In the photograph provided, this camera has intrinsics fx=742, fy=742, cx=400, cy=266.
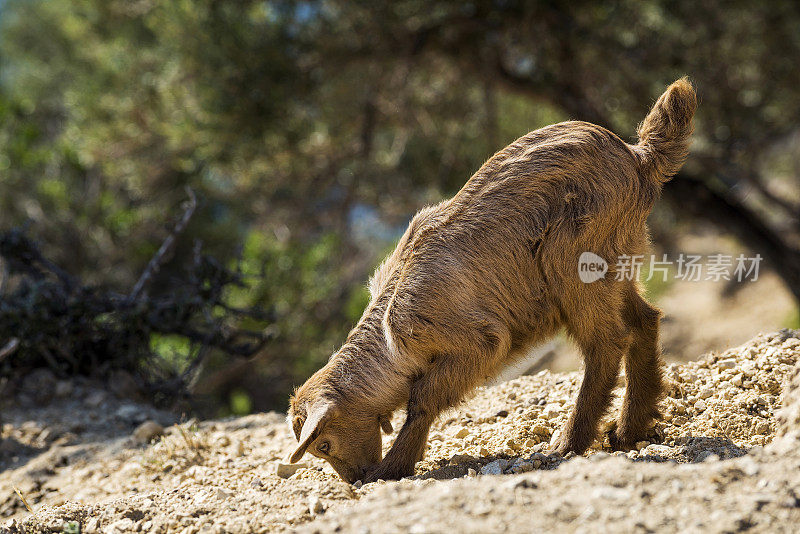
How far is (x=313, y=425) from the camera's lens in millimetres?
3951

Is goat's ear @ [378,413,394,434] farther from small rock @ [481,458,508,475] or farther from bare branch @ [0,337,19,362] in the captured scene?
bare branch @ [0,337,19,362]

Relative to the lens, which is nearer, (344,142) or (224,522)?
(224,522)

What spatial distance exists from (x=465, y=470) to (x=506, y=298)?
3.20ft

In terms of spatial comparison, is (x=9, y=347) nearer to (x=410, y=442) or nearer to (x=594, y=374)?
(x=410, y=442)

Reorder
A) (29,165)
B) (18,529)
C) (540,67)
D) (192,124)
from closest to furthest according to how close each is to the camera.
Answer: (18,529) < (192,124) < (540,67) < (29,165)

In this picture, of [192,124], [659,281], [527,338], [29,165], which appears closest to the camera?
[527,338]

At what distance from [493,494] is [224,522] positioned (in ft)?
4.38

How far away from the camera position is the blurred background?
729 cm

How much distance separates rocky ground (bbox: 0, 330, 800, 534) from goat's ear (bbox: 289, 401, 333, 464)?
18 cm

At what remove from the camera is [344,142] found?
1094 centimetres

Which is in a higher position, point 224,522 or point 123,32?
point 123,32

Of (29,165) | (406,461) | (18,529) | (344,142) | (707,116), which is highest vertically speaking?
(707,116)

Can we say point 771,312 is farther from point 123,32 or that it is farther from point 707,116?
Result: point 123,32

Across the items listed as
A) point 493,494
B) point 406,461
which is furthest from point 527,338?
point 493,494
